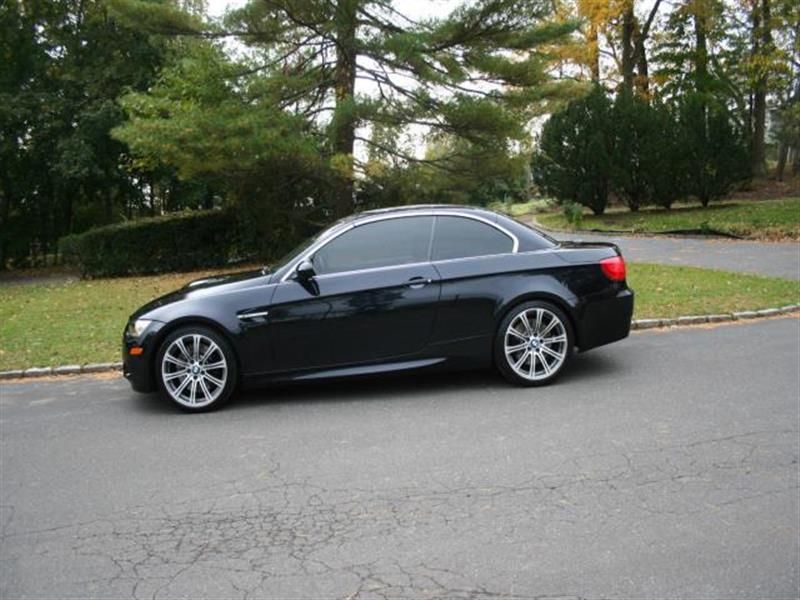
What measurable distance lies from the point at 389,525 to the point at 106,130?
22510 mm

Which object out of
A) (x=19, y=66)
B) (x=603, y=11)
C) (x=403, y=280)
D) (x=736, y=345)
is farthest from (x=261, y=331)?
(x=603, y=11)

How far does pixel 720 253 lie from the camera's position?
53.5 feet

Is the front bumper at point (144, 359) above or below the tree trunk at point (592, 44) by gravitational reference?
below

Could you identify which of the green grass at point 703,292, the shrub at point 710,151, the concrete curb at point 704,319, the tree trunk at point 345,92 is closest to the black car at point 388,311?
the concrete curb at point 704,319

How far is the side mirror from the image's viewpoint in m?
6.12

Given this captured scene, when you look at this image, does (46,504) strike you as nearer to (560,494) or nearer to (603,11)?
(560,494)

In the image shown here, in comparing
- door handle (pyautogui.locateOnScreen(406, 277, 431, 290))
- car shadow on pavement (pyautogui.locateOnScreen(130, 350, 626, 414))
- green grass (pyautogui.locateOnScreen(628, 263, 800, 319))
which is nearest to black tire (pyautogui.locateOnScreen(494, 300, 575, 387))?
car shadow on pavement (pyautogui.locateOnScreen(130, 350, 626, 414))

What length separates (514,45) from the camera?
16.7 m

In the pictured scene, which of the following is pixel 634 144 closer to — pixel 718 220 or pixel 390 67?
pixel 718 220

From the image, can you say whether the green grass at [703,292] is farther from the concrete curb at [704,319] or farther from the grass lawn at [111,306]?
the concrete curb at [704,319]

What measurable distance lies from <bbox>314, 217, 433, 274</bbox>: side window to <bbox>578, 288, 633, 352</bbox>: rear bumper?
5.01 feet

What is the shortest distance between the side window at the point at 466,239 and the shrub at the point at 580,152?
20.9m

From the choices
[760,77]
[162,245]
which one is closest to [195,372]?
[162,245]

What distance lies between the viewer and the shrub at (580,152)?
26.4 meters
